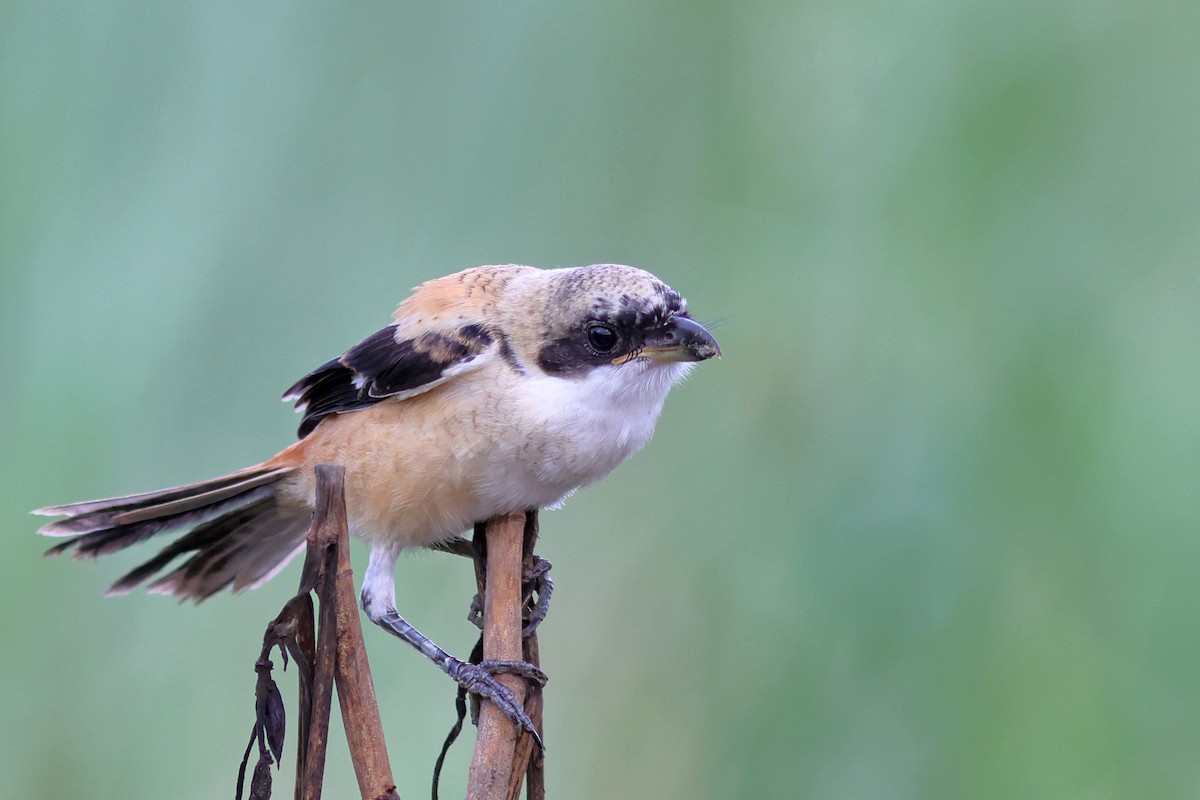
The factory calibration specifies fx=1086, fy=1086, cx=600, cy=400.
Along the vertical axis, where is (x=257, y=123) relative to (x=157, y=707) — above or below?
above

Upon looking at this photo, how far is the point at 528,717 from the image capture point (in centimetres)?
115

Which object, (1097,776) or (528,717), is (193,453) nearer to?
(528,717)

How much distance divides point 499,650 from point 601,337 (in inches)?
18.7

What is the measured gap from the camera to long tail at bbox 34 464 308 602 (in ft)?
4.90

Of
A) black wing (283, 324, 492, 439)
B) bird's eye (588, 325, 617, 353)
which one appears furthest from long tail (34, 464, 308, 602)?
bird's eye (588, 325, 617, 353)

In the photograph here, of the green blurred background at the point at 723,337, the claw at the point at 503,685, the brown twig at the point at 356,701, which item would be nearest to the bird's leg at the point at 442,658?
the claw at the point at 503,685

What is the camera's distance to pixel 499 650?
1184 mm

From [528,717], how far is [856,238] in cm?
115

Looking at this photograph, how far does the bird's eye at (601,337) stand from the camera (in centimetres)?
147

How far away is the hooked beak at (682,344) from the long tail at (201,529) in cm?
58

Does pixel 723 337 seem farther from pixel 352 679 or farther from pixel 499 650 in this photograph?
pixel 352 679

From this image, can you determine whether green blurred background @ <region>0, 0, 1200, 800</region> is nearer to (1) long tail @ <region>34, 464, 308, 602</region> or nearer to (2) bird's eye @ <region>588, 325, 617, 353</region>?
(1) long tail @ <region>34, 464, 308, 602</region>

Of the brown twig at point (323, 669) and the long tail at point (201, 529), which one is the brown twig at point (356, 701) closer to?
the brown twig at point (323, 669)

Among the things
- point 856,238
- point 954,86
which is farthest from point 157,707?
point 954,86
